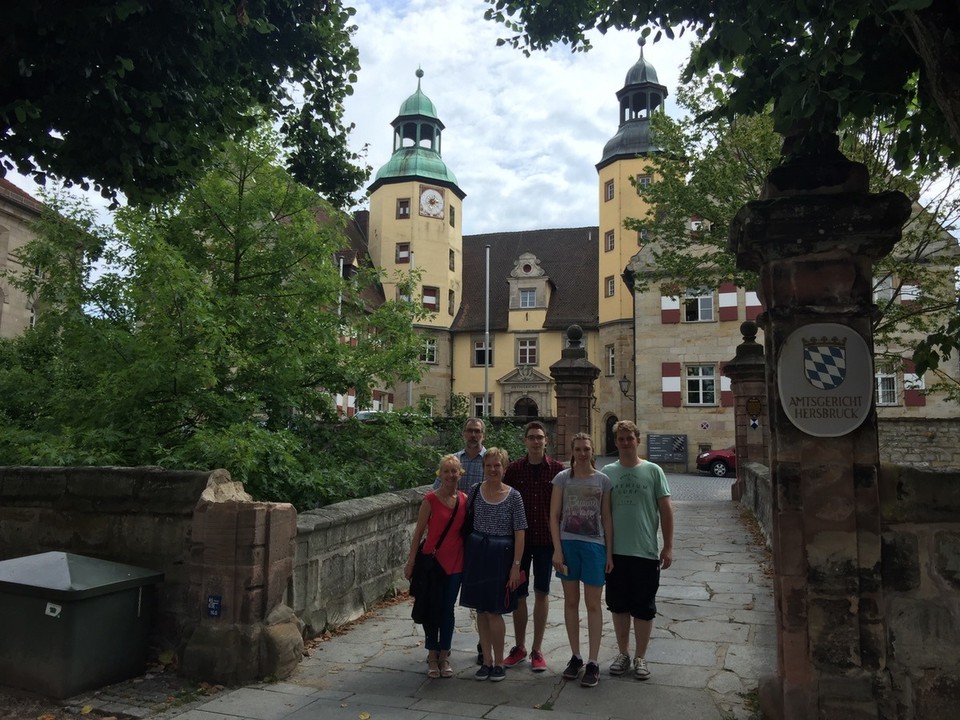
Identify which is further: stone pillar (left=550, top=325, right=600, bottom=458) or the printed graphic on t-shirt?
stone pillar (left=550, top=325, right=600, bottom=458)

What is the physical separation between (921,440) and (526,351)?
81.5ft

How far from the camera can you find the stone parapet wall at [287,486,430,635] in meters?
5.69

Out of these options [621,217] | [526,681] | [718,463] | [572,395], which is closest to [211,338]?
[526,681]

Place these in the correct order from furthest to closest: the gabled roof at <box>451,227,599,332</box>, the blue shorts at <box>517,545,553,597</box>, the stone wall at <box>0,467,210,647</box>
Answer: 1. the gabled roof at <box>451,227,599,332</box>
2. the stone wall at <box>0,467,210,647</box>
3. the blue shorts at <box>517,545,553,597</box>

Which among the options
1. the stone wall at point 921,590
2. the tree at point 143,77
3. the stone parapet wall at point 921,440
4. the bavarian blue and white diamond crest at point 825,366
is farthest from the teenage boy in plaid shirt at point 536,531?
the stone parapet wall at point 921,440

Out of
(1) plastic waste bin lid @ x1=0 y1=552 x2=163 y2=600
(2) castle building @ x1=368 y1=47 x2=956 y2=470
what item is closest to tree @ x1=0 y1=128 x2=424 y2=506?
(1) plastic waste bin lid @ x1=0 y1=552 x2=163 y2=600

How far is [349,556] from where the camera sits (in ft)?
20.9

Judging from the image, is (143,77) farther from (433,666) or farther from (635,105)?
(635,105)

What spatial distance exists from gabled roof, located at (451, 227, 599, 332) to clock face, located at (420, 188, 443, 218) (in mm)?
5158

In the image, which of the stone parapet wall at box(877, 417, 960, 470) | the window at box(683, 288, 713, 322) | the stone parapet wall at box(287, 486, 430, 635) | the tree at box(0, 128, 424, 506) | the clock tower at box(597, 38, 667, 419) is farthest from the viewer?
the clock tower at box(597, 38, 667, 419)

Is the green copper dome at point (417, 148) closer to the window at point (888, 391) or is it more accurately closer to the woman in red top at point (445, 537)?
the window at point (888, 391)

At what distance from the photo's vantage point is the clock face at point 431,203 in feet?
146

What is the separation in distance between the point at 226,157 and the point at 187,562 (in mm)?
5604

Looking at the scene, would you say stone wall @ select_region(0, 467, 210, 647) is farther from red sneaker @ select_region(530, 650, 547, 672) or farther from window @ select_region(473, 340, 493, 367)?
window @ select_region(473, 340, 493, 367)
